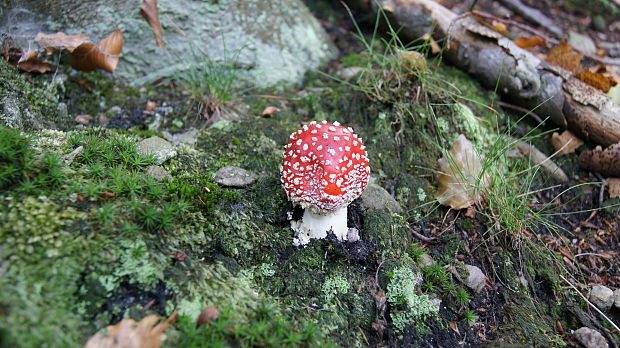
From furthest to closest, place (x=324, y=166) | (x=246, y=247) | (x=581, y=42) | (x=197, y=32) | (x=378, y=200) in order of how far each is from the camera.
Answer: (x=581, y=42), (x=197, y=32), (x=378, y=200), (x=246, y=247), (x=324, y=166)

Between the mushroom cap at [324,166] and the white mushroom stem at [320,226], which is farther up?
the mushroom cap at [324,166]

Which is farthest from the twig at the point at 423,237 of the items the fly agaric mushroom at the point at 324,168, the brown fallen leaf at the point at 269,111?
the brown fallen leaf at the point at 269,111

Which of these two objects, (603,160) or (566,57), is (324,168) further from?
(566,57)

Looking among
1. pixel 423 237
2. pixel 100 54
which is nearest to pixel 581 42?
pixel 423 237

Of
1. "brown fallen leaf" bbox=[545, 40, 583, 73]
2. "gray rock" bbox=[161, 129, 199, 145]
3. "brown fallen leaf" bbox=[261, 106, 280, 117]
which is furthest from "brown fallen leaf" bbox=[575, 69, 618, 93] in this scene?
"gray rock" bbox=[161, 129, 199, 145]

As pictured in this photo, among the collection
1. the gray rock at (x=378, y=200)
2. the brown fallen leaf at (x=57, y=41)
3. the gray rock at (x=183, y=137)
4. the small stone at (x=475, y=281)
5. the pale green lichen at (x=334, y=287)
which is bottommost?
the small stone at (x=475, y=281)

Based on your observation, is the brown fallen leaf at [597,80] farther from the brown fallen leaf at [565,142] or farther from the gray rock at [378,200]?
the gray rock at [378,200]
